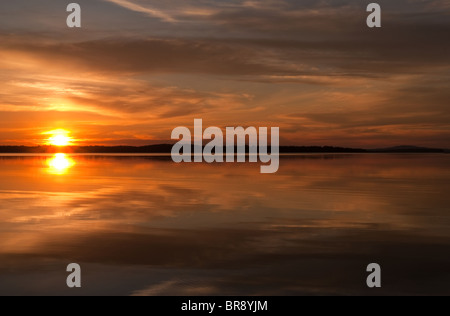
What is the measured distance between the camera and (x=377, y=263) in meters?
10.5

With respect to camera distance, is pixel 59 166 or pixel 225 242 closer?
pixel 225 242

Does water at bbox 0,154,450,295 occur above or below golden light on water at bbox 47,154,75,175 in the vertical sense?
below

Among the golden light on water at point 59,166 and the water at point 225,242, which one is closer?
the water at point 225,242

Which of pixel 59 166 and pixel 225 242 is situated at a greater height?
pixel 59 166

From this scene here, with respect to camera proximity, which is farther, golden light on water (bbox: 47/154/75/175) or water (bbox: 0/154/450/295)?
golden light on water (bbox: 47/154/75/175)

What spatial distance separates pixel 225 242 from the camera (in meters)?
12.4

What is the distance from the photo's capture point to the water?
30.0 ft

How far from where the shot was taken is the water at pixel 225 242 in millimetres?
9141

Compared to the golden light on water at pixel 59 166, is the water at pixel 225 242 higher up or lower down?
lower down

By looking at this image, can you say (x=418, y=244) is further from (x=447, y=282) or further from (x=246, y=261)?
(x=246, y=261)

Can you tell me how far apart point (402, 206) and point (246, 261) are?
9.60 m
